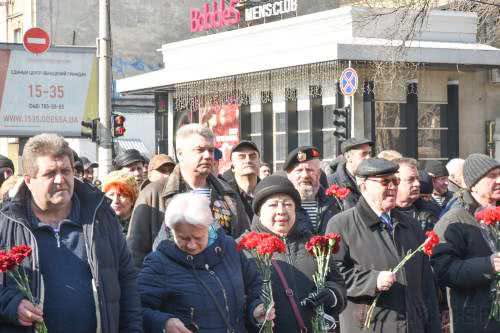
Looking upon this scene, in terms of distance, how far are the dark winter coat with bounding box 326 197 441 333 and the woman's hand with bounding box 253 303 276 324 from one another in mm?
1163

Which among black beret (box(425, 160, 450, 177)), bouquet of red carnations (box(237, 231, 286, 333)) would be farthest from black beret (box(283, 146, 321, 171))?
black beret (box(425, 160, 450, 177))

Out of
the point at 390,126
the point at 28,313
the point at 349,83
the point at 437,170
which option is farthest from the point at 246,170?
the point at 390,126

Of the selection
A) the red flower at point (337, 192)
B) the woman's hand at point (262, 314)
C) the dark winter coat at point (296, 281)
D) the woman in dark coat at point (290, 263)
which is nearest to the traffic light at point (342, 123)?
the red flower at point (337, 192)

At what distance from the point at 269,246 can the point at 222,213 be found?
1.42m

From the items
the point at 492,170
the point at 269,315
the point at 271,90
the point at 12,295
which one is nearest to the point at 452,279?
the point at 492,170

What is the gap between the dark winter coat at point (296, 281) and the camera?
22.1 feet

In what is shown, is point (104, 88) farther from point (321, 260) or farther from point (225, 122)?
point (321, 260)

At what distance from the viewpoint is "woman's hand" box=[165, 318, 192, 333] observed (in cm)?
574

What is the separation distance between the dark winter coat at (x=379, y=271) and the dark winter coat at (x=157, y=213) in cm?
69

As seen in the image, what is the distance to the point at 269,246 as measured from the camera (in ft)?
20.6

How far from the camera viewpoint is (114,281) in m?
5.84

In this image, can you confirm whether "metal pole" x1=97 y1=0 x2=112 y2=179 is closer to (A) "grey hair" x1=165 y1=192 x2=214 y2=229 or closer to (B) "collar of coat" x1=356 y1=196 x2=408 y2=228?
(B) "collar of coat" x1=356 y1=196 x2=408 y2=228

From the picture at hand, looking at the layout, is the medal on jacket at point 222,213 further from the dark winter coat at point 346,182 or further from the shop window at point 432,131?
the shop window at point 432,131

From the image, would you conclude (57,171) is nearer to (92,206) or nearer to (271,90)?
(92,206)
